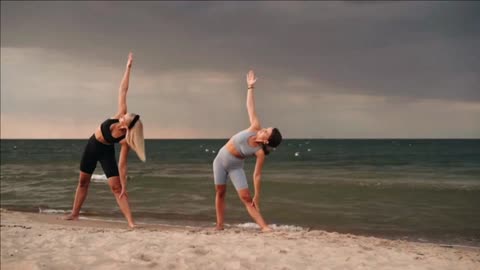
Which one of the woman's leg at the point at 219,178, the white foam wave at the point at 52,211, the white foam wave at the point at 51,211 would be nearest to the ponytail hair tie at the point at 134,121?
the woman's leg at the point at 219,178

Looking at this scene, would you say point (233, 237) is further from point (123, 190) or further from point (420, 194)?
point (420, 194)

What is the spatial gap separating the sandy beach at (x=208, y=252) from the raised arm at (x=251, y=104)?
5.55 feet

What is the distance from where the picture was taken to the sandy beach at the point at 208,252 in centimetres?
556

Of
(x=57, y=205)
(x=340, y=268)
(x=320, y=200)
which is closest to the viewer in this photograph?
(x=340, y=268)

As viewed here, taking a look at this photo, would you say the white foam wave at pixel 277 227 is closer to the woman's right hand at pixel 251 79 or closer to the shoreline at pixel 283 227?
the shoreline at pixel 283 227

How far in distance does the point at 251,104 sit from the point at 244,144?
1.98 ft

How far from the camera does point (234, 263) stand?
5598 millimetres

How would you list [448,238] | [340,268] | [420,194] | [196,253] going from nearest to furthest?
[340,268]
[196,253]
[448,238]
[420,194]

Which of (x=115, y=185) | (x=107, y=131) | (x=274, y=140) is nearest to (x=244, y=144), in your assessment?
(x=274, y=140)

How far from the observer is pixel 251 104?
6.90m

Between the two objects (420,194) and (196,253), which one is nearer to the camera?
(196,253)

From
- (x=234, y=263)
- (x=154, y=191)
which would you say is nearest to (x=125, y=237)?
(x=234, y=263)

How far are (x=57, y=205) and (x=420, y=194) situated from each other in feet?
42.6

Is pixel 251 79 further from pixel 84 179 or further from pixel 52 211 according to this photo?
pixel 52 211
